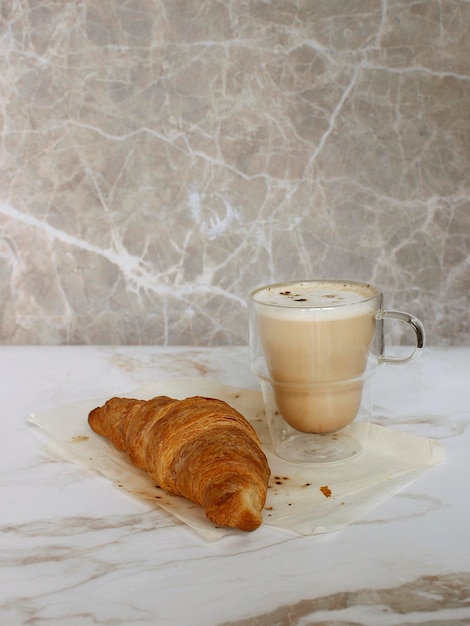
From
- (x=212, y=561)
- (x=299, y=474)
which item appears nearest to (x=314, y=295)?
(x=299, y=474)

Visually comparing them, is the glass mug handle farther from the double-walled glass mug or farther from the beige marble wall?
the beige marble wall

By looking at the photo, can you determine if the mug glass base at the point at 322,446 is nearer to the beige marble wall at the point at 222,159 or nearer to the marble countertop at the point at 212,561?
the marble countertop at the point at 212,561

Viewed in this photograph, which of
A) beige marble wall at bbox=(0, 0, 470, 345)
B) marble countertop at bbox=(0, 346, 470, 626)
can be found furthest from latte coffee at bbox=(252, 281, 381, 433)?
beige marble wall at bbox=(0, 0, 470, 345)

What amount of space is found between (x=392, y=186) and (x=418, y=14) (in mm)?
235

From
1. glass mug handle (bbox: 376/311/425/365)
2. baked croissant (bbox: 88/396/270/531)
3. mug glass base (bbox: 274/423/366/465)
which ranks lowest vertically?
mug glass base (bbox: 274/423/366/465)

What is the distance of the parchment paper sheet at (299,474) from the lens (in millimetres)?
593

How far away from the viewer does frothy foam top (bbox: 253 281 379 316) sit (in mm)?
707

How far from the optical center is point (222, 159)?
109 centimetres

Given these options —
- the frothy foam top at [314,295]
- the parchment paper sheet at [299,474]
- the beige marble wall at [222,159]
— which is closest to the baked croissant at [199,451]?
the parchment paper sheet at [299,474]

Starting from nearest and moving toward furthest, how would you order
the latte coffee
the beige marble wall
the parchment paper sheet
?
the parchment paper sheet < the latte coffee < the beige marble wall

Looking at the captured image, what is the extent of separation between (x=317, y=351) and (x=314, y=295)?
8 centimetres

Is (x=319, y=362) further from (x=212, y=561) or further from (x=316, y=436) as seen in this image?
(x=212, y=561)

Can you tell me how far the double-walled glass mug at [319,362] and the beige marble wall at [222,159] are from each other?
340mm

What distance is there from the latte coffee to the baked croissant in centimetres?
7
